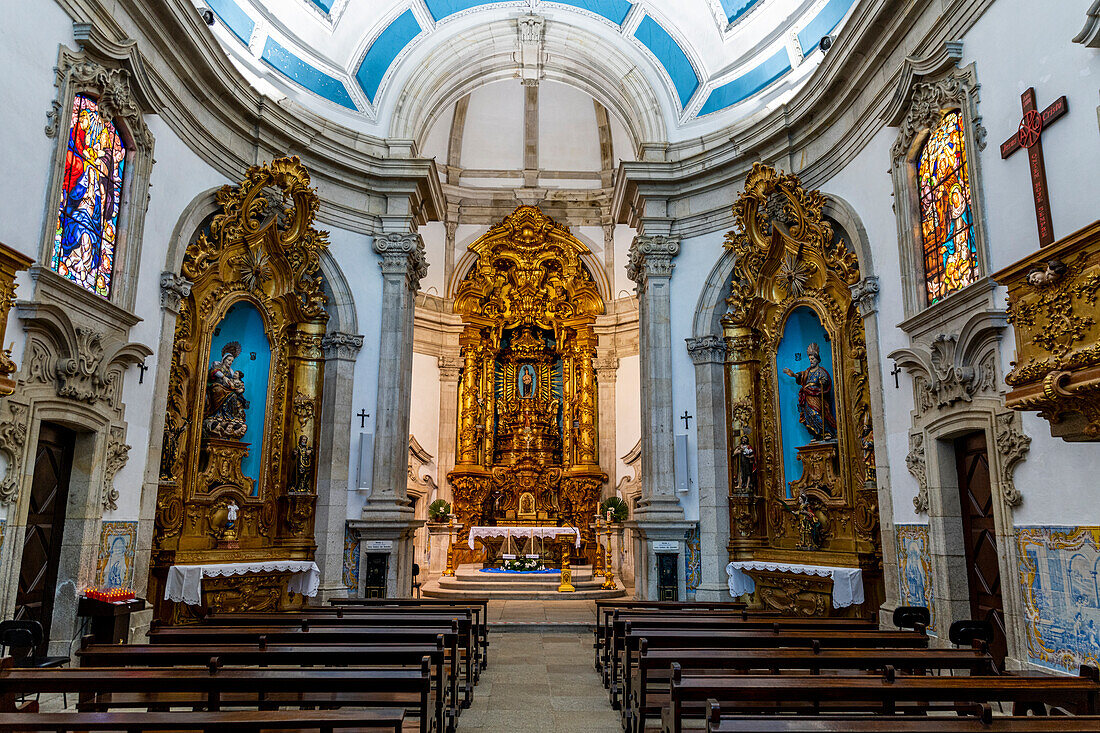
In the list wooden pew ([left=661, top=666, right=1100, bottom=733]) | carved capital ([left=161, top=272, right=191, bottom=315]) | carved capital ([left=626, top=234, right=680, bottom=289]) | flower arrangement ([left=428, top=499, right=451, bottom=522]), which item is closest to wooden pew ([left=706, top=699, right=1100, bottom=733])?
wooden pew ([left=661, top=666, right=1100, bottom=733])

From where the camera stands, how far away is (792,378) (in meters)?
13.0

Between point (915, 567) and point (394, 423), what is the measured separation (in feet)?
28.4

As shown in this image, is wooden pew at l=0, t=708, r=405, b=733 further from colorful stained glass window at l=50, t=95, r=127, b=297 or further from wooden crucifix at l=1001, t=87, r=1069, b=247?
wooden crucifix at l=1001, t=87, r=1069, b=247

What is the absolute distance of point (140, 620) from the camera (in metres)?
9.55

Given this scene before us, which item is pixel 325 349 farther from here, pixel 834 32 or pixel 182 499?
pixel 834 32

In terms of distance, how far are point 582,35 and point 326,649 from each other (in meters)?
14.2

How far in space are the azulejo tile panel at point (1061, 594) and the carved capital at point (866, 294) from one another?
3967 millimetres

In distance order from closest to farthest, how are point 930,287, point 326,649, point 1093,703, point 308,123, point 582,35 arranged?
point 1093,703 → point 326,649 → point 930,287 → point 308,123 → point 582,35

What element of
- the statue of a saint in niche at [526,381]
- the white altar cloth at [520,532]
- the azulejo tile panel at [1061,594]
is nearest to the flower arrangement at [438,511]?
the white altar cloth at [520,532]

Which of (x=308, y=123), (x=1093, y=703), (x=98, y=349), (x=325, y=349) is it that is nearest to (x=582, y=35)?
(x=308, y=123)

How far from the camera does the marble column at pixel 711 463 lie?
43.9 feet

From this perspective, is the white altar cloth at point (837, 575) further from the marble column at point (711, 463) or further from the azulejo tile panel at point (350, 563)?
the azulejo tile panel at point (350, 563)

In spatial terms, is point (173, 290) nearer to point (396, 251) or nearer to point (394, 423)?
point (394, 423)

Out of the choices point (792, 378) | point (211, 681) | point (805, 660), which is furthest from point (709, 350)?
point (211, 681)
